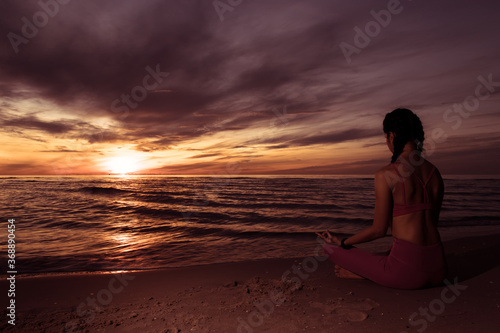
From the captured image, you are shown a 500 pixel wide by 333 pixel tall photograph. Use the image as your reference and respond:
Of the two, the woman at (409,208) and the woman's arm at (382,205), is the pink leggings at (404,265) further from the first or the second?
the woman's arm at (382,205)

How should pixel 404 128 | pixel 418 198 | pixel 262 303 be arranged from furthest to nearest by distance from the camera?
pixel 262 303, pixel 404 128, pixel 418 198

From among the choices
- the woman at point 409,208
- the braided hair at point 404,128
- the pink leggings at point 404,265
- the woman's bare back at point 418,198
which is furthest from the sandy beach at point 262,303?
the braided hair at point 404,128

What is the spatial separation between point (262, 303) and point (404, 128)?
294 centimetres

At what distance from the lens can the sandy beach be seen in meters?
2.91

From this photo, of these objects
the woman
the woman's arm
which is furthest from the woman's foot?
the woman's arm

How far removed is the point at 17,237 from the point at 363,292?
1203 cm

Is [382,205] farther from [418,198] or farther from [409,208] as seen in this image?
[418,198]

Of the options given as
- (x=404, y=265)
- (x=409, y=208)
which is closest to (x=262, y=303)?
(x=404, y=265)

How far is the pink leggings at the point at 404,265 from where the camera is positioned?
3229mm

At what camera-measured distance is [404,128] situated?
3311 millimetres

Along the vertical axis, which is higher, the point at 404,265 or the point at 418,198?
the point at 418,198

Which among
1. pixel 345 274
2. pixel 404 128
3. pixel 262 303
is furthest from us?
pixel 345 274

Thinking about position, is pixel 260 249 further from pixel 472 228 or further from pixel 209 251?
pixel 472 228

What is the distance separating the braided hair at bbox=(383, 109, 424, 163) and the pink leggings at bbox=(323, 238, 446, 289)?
116 centimetres
